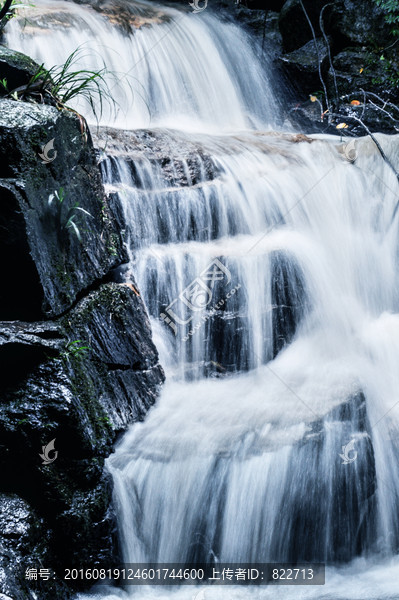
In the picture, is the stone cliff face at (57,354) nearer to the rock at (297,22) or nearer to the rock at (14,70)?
the rock at (14,70)

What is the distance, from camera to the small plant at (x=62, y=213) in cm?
354

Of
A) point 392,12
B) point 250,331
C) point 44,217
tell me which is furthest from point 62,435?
point 392,12

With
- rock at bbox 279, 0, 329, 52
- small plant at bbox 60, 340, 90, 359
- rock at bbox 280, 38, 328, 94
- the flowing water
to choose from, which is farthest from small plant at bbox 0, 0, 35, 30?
rock at bbox 279, 0, 329, 52

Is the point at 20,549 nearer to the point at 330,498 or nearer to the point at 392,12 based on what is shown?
the point at 330,498

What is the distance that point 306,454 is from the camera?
3547 millimetres

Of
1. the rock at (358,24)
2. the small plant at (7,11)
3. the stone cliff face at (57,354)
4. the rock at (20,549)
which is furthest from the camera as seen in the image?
the rock at (358,24)

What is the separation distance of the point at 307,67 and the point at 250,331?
547cm

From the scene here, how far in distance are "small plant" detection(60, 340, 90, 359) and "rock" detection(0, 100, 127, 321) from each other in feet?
0.68

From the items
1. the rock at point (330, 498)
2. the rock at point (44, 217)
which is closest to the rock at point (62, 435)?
the rock at point (44, 217)

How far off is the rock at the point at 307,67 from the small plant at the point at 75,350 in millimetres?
6557

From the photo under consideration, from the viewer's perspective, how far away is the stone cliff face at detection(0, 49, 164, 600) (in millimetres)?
3012

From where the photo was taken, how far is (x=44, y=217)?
3.45m

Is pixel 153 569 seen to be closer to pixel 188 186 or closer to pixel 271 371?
pixel 271 371

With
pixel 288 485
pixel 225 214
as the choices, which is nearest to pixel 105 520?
pixel 288 485
